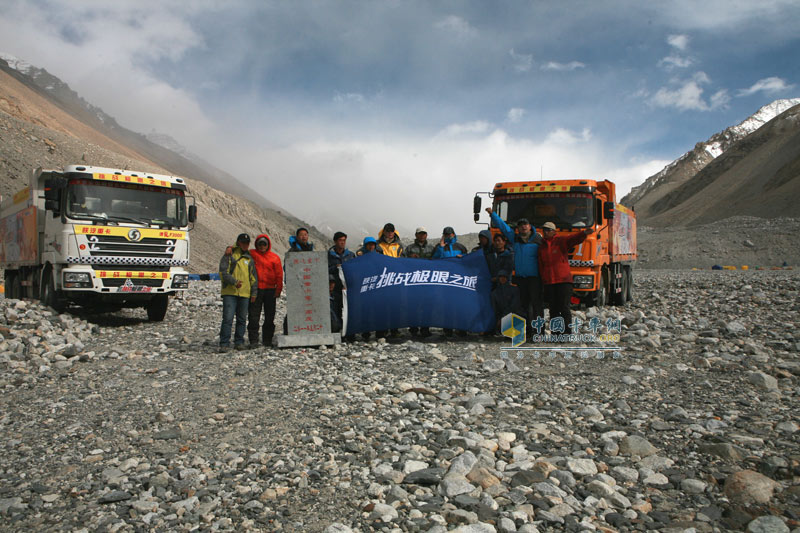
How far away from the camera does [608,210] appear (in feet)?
41.2

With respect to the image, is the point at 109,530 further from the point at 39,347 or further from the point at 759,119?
the point at 759,119

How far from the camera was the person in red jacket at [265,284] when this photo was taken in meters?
8.91

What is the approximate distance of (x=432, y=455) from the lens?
4.19m

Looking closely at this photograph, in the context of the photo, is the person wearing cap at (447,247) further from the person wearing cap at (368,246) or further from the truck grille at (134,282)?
the truck grille at (134,282)

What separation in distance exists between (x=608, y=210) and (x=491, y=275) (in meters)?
4.85

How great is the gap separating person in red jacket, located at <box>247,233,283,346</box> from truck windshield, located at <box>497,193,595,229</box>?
5653mm

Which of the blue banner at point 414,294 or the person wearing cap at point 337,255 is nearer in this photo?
the blue banner at point 414,294

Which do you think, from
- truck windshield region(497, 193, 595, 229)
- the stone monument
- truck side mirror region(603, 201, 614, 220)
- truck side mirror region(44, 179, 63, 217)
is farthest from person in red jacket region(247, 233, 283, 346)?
truck side mirror region(603, 201, 614, 220)

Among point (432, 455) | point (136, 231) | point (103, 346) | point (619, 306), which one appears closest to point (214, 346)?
point (103, 346)

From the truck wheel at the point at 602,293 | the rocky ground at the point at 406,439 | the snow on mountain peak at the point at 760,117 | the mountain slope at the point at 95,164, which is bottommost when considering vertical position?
the rocky ground at the point at 406,439

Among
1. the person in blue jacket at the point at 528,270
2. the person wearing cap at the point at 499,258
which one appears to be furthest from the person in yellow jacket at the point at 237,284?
the person in blue jacket at the point at 528,270

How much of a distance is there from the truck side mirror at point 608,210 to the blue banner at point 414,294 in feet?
15.8

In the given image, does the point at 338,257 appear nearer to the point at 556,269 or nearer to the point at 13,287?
the point at 556,269

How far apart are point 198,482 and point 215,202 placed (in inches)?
2514
